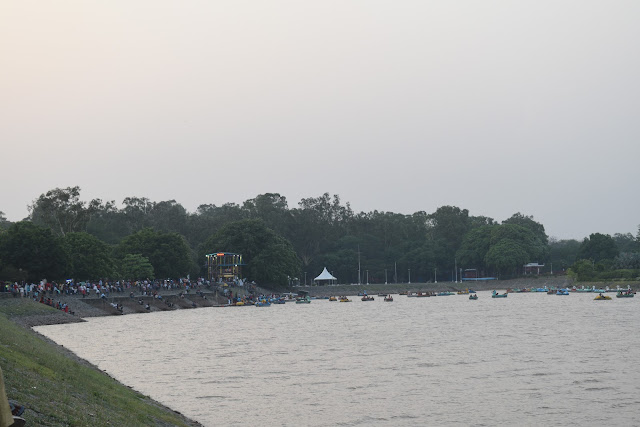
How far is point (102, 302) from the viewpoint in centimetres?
9544

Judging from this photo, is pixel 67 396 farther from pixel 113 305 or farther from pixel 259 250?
pixel 259 250

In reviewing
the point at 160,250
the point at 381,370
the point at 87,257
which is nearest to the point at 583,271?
the point at 160,250

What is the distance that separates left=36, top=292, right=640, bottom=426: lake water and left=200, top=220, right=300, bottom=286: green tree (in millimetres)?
82783

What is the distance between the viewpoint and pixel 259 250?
164875 mm

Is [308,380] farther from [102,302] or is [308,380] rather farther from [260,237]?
[260,237]

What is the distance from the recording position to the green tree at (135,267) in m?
125

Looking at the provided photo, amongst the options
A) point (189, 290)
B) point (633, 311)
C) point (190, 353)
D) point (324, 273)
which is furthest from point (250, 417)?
point (324, 273)

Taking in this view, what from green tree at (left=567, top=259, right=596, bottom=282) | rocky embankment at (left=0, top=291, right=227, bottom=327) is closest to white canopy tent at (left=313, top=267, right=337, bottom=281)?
green tree at (left=567, top=259, right=596, bottom=282)

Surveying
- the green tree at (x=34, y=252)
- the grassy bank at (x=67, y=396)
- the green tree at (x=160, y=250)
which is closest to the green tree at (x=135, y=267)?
the green tree at (x=160, y=250)

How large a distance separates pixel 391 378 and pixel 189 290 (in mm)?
92808

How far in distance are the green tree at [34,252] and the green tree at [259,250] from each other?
66.4m

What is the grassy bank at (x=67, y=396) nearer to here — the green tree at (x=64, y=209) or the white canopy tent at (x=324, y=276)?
the green tree at (x=64, y=209)

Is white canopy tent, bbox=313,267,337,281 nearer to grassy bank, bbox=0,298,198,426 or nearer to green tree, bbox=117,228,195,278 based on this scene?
green tree, bbox=117,228,195,278

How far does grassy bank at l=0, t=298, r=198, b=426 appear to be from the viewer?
18078 millimetres
